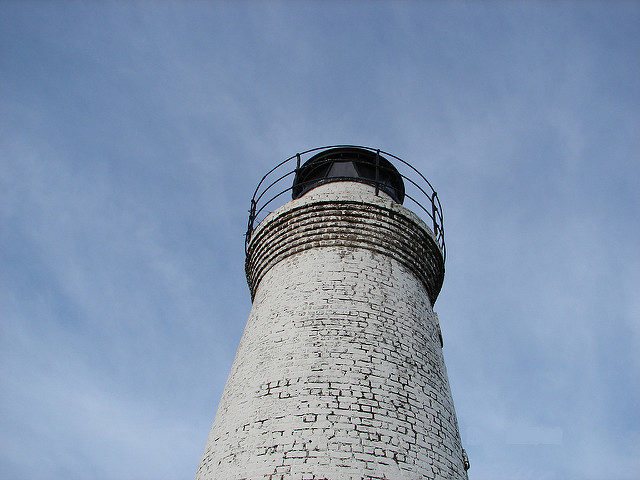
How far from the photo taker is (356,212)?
353 inches

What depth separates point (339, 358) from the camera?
275 inches

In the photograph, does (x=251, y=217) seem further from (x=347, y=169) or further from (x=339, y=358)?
(x=339, y=358)

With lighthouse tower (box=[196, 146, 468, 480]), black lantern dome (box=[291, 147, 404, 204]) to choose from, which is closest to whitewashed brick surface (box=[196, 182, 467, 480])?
lighthouse tower (box=[196, 146, 468, 480])

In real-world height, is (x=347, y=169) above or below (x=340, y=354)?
above

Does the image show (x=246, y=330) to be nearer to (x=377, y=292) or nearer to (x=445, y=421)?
(x=377, y=292)

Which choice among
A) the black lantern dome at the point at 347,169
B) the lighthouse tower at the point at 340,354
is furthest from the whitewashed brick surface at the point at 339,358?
the black lantern dome at the point at 347,169

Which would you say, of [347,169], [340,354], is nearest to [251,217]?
[347,169]

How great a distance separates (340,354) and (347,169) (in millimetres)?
4910

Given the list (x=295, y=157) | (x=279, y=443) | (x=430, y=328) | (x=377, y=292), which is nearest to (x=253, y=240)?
(x=295, y=157)

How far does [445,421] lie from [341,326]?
1.91 m

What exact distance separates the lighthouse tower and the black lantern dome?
59 centimetres

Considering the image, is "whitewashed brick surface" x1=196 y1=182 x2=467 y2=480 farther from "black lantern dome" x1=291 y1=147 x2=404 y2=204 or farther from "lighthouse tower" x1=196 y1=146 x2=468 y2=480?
"black lantern dome" x1=291 y1=147 x2=404 y2=204

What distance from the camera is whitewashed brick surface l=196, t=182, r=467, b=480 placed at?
242 inches

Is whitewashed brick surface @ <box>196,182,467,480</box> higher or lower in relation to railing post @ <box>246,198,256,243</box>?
lower
